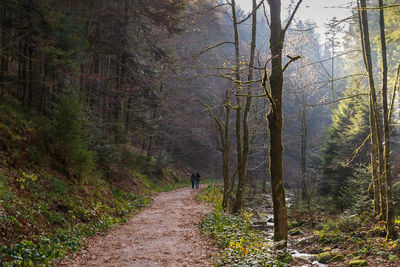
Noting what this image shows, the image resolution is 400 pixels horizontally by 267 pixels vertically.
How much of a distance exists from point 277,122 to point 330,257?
5.35 meters

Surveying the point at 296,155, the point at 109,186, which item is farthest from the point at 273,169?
the point at 296,155

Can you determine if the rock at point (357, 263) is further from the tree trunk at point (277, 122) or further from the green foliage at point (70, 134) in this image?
the green foliage at point (70, 134)

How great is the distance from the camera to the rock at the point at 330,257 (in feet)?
29.4

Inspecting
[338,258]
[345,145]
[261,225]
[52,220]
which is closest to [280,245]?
[338,258]

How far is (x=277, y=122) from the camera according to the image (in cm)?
651

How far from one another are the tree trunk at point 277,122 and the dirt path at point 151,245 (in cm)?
178

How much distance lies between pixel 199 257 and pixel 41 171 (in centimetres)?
602

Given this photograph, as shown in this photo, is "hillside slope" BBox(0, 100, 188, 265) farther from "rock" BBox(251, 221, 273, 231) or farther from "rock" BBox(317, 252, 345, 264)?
"rock" BBox(317, 252, 345, 264)

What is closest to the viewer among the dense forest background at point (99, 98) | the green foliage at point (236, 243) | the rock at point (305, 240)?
the green foliage at point (236, 243)

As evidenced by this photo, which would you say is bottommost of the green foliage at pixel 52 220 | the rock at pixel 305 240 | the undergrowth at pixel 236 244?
the rock at pixel 305 240

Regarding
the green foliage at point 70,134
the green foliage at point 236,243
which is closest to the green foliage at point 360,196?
the green foliage at point 236,243

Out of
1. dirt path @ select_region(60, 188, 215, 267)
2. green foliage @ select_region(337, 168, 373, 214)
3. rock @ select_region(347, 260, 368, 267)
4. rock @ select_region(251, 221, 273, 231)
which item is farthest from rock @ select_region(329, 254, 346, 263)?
rock @ select_region(251, 221, 273, 231)

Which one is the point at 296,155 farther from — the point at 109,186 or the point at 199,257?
the point at 199,257

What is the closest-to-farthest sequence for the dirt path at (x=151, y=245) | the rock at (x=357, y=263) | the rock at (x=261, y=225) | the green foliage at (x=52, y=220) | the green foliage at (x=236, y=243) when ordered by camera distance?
the green foliage at (x=52, y=220) → the green foliage at (x=236, y=243) → the dirt path at (x=151, y=245) → the rock at (x=357, y=263) → the rock at (x=261, y=225)
